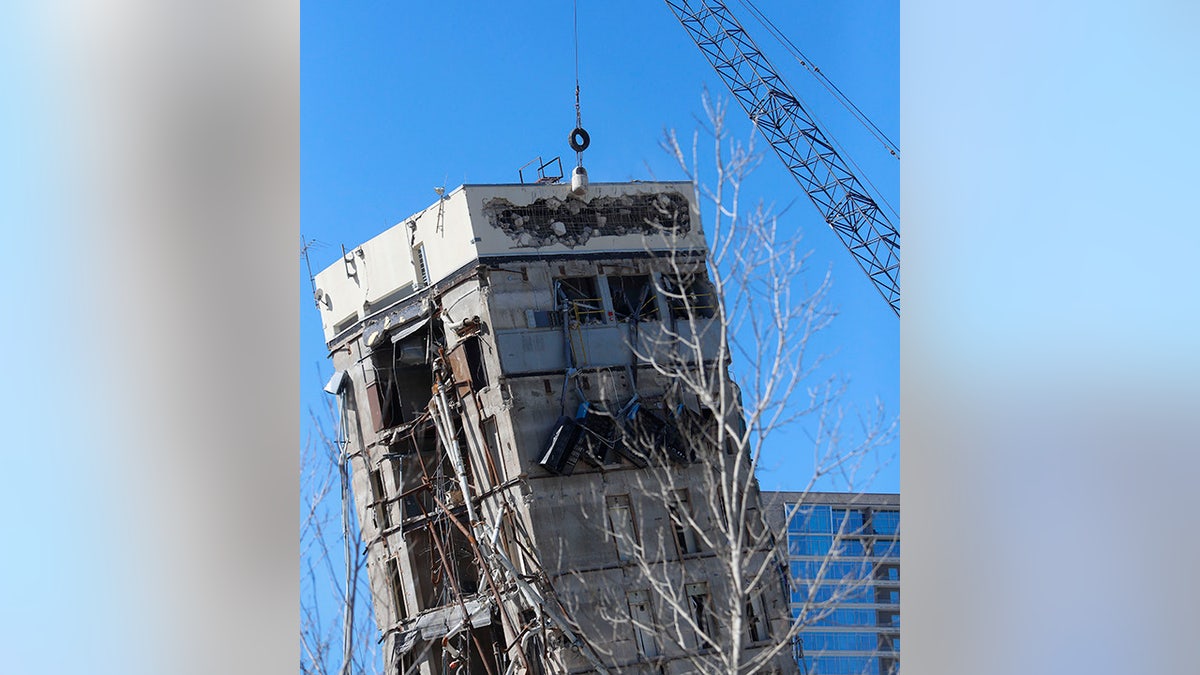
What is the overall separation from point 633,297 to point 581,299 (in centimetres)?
53

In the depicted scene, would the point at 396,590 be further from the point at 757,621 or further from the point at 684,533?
the point at 757,621

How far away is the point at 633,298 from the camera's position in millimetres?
12727

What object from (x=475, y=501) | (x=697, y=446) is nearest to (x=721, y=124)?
(x=697, y=446)

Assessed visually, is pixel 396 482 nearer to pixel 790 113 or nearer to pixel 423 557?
pixel 423 557

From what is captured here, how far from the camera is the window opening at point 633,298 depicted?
12547 millimetres

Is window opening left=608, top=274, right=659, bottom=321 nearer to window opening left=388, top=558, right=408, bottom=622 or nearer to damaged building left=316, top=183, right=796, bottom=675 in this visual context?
damaged building left=316, top=183, right=796, bottom=675

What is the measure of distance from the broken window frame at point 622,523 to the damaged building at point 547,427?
0.02m

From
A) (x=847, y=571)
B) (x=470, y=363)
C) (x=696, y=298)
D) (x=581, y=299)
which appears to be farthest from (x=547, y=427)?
(x=847, y=571)

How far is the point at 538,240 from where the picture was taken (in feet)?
41.6

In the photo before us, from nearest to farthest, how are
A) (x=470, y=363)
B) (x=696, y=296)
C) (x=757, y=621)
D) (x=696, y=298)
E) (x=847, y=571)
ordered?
1. (x=696, y=296)
2. (x=757, y=621)
3. (x=696, y=298)
4. (x=470, y=363)
5. (x=847, y=571)

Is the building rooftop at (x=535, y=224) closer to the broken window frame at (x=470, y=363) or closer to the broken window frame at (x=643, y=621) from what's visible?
the broken window frame at (x=470, y=363)

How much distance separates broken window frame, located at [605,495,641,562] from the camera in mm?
11953
